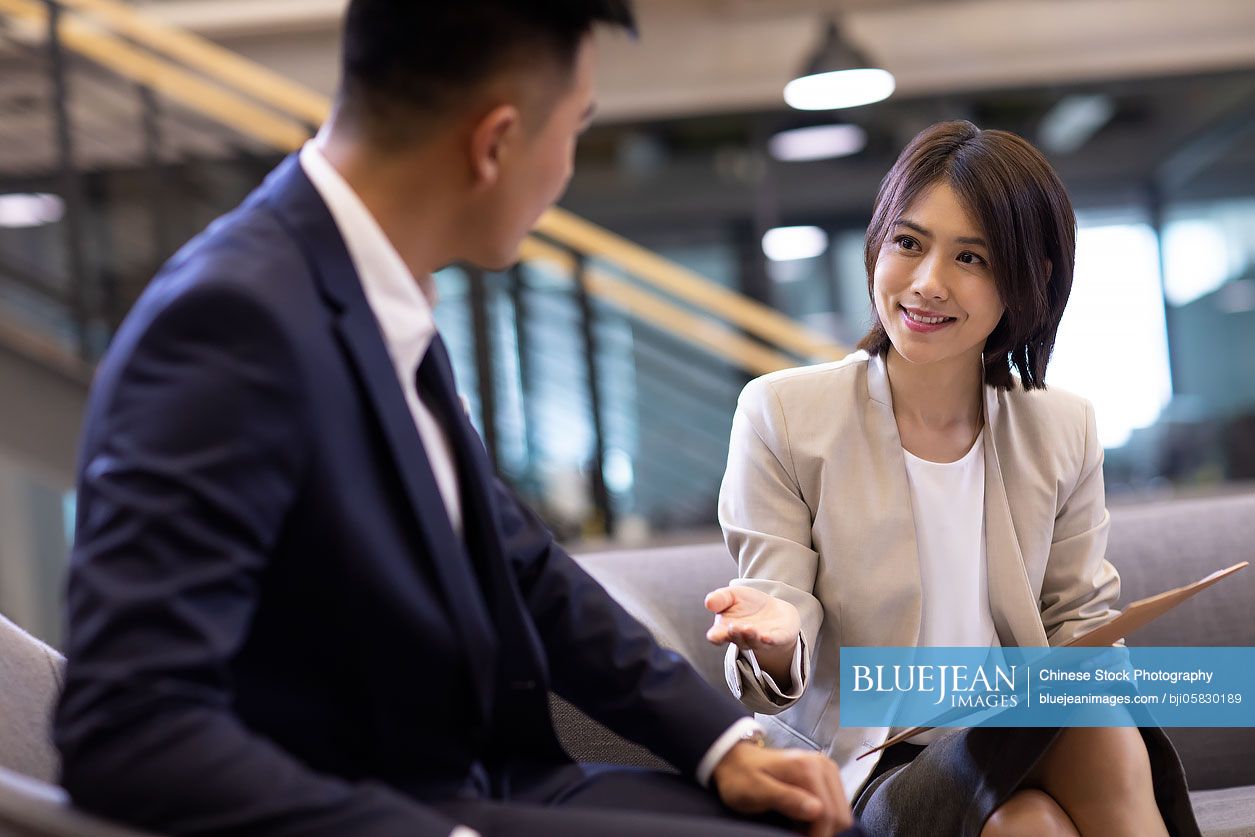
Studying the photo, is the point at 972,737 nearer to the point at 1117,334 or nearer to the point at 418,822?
the point at 418,822

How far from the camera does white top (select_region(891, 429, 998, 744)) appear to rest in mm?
1798

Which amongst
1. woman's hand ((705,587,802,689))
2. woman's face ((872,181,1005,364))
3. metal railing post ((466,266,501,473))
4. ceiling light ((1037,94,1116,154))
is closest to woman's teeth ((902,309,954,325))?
woman's face ((872,181,1005,364))

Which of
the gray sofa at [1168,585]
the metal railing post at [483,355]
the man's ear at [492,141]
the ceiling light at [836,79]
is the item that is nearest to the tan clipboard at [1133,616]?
the man's ear at [492,141]

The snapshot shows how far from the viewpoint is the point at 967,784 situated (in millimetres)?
1563

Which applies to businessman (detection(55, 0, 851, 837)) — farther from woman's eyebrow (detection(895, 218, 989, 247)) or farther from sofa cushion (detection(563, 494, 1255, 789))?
sofa cushion (detection(563, 494, 1255, 789))

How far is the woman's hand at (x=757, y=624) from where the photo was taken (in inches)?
57.3

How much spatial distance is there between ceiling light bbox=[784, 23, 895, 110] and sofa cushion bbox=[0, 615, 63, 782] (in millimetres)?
4323

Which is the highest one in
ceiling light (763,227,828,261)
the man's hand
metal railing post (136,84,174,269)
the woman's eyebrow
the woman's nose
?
metal railing post (136,84,174,269)

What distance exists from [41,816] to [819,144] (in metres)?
6.85

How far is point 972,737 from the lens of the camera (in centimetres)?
155

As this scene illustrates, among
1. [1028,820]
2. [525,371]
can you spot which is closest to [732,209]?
[525,371]

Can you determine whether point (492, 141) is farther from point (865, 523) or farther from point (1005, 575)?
point (1005, 575)

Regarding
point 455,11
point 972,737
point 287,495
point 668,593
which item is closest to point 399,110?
point 455,11

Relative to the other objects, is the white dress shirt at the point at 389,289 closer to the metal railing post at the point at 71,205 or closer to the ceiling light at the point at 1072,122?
the metal railing post at the point at 71,205
